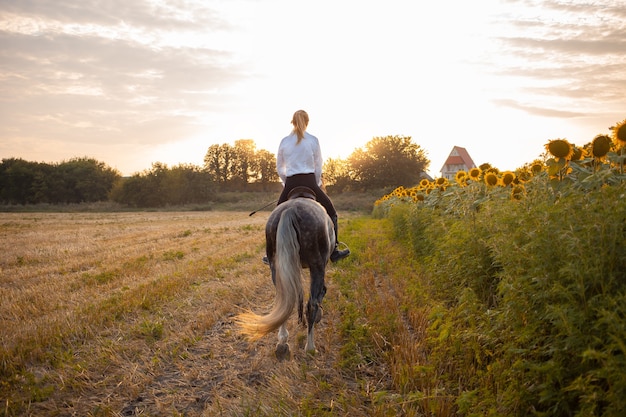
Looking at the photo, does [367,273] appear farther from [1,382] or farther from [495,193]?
[1,382]

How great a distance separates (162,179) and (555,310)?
60.3 meters

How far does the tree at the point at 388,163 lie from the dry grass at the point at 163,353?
158 ft

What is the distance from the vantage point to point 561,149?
4.48 meters

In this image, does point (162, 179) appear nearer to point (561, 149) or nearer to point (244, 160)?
point (244, 160)

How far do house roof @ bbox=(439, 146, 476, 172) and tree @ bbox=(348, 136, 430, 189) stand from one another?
1281 cm

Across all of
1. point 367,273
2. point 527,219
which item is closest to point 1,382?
point 527,219

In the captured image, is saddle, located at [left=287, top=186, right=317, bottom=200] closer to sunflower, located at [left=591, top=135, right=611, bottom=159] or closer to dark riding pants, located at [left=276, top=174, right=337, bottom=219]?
dark riding pants, located at [left=276, top=174, right=337, bottom=219]

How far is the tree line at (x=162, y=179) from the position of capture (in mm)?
57000

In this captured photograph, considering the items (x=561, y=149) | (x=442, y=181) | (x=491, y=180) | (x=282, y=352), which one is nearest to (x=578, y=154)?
(x=561, y=149)

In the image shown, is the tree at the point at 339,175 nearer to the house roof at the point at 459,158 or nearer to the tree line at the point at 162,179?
the tree line at the point at 162,179

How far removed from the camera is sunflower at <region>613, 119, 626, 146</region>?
12.9ft

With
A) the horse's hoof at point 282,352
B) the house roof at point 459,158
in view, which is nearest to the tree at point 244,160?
the house roof at point 459,158

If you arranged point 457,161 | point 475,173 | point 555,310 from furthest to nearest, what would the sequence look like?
point 457,161 < point 475,173 < point 555,310

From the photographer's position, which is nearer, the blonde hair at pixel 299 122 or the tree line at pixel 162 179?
the blonde hair at pixel 299 122
